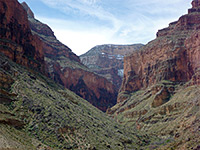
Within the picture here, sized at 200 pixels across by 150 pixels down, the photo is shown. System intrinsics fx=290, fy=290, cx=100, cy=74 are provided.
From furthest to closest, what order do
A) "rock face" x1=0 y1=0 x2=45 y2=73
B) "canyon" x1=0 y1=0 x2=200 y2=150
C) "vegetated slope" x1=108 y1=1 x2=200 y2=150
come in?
1. "vegetated slope" x1=108 y1=1 x2=200 y2=150
2. "rock face" x1=0 y1=0 x2=45 y2=73
3. "canyon" x1=0 y1=0 x2=200 y2=150

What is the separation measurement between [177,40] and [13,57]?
74.9 m

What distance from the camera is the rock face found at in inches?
3108

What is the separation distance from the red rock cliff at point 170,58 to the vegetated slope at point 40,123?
50329 millimetres

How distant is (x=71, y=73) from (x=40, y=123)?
11133 cm

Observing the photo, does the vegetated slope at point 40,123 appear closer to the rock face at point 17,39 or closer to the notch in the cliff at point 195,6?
the rock face at point 17,39

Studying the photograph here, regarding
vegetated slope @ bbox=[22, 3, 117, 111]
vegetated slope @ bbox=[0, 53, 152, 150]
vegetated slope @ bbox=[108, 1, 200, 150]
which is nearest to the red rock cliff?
vegetated slope @ bbox=[108, 1, 200, 150]

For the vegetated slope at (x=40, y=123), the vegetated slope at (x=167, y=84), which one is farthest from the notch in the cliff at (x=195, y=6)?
the vegetated slope at (x=40, y=123)

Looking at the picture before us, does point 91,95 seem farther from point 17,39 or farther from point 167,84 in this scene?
point 17,39

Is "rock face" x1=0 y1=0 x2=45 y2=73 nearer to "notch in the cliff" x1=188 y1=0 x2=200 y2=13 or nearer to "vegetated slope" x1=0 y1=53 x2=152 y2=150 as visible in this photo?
"vegetated slope" x1=0 y1=53 x2=152 y2=150

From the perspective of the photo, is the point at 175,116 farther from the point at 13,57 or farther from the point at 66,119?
the point at 13,57

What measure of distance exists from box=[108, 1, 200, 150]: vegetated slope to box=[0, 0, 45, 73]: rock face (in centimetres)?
4122

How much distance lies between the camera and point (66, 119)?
5809 cm

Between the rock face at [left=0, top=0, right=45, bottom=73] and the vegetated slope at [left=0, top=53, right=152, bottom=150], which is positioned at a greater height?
the rock face at [left=0, top=0, right=45, bottom=73]

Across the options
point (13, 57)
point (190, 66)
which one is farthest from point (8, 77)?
point (190, 66)
